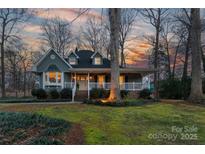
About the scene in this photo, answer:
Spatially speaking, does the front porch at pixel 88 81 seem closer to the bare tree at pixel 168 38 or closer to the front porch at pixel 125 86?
the front porch at pixel 125 86

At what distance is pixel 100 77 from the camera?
20.0 metres

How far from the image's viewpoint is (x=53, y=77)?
63.0ft

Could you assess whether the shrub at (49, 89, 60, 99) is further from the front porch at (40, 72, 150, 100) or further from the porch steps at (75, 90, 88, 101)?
the porch steps at (75, 90, 88, 101)

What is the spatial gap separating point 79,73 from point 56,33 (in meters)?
4.09

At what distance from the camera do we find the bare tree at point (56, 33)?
14545mm

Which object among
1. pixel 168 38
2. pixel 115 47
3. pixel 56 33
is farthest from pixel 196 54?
pixel 56 33

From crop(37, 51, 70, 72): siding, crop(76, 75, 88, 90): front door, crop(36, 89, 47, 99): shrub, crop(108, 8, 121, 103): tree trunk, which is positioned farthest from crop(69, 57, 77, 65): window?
crop(108, 8, 121, 103): tree trunk

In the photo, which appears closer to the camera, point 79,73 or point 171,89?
point 171,89

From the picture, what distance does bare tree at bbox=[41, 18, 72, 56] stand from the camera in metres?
14.5

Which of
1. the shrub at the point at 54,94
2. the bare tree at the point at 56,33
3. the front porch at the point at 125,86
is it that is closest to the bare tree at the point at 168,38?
the front porch at the point at 125,86

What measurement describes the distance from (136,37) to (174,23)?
3.20 m

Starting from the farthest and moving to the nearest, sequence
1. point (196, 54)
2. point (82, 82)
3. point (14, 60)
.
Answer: point (14, 60), point (82, 82), point (196, 54)

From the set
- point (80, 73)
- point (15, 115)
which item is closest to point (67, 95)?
point (80, 73)

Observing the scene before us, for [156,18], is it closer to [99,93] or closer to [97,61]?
[97,61]
